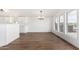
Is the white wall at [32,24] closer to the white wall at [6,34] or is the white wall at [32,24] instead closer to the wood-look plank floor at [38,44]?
the wood-look plank floor at [38,44]

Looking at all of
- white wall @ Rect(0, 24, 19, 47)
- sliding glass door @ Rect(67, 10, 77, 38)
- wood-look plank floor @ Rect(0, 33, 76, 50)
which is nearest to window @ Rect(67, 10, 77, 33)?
sliding glass door @ Rect(67, 10, 77, 38)

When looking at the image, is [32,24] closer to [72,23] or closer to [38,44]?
[38,44]

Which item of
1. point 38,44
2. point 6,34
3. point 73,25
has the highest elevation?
point 73,25

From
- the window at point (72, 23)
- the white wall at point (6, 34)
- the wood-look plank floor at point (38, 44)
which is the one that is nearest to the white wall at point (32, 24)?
the wood-look plank floor at point (38, 44)

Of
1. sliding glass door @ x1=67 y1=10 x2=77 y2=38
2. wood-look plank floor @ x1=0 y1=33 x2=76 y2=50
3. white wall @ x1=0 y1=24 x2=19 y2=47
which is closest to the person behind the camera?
wood-look plank floor @ x1=0 y1=33 x2=76 y2=50

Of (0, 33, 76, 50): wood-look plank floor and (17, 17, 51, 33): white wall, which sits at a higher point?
(17, 17, 51, 33): white wall

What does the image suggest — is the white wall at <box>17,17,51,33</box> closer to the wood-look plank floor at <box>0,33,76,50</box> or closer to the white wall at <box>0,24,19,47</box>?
the wood-look plank floor at <box>0,33,76,50</box>

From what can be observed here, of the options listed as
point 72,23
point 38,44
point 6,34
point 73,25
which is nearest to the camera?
point 38,44

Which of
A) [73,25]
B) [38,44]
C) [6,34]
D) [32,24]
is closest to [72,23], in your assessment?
[73,25]
